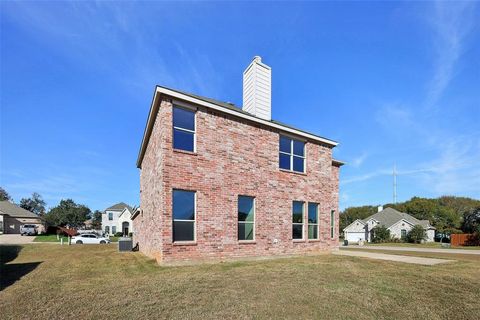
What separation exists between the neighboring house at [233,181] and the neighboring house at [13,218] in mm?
50841

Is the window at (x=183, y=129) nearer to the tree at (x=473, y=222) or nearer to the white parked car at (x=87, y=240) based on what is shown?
the white parked car at (x=87, y=240)

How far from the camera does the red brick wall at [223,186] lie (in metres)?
11.5

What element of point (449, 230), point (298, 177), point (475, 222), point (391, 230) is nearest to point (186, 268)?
point (298, 177)

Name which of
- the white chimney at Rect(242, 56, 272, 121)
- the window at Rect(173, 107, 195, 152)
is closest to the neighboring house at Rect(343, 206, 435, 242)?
the white chimney at Rect(242, 56, 272, 121)

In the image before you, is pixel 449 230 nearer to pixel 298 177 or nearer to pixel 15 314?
pixel 298 177

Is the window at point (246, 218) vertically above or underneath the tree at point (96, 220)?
above

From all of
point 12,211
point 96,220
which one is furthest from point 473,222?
point 96,220

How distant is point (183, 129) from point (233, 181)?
3.29 metres

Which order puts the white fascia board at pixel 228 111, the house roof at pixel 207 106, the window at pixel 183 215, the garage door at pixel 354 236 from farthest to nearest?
the garage door at pixel 354 236, the house roof at pixel 207 106, the white fascia board at pixel 228 111, the window at pixel 183 215

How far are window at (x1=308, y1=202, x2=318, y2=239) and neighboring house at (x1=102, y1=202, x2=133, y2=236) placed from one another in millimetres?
53243

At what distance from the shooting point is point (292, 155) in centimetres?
1611

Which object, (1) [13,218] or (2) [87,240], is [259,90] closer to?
(2) [87,240]

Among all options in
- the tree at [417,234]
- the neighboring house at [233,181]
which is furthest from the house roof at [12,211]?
the tree at [417,234]

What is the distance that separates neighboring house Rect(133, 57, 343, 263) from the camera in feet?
37.9
